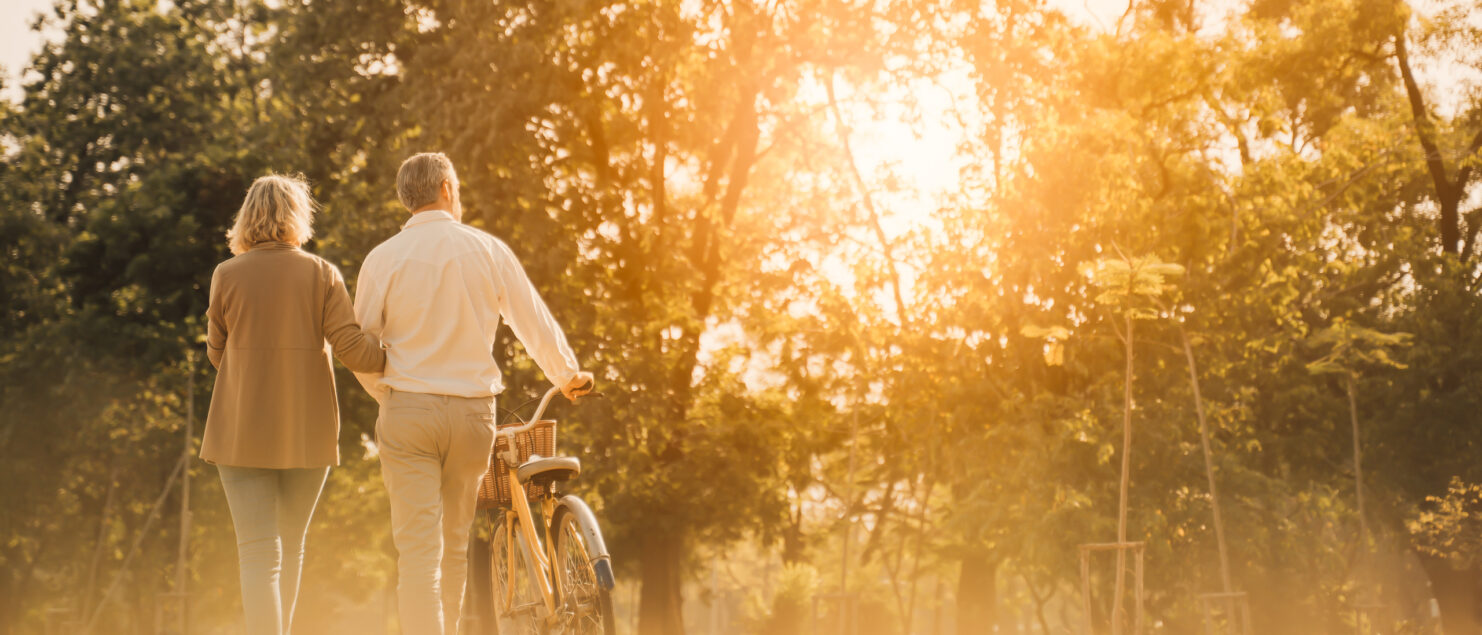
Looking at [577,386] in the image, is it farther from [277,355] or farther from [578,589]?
[277,355]

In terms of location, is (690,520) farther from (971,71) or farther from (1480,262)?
(1480,262)

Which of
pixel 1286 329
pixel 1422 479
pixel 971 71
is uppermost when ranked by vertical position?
pixel 971 71

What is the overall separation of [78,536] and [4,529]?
12.0 feet

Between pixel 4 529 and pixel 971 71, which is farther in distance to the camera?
pixel 4 529

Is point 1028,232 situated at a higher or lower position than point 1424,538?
higher

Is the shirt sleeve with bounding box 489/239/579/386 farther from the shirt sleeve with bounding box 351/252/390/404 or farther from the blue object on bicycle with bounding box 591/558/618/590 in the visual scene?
the blue object on bicycle with bounding box 591/558/618/590

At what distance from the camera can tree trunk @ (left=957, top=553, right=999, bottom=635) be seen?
91.0ft

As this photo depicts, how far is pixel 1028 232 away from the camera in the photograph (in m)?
19.5

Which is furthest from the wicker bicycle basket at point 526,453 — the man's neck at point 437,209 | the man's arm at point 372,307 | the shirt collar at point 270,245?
the shirt collar at point 270,245

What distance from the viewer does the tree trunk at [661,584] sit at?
22.5 metres

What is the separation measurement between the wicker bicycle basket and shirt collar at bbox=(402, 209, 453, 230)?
114 cm

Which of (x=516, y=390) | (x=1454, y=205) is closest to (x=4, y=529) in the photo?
(x=516, y=390)

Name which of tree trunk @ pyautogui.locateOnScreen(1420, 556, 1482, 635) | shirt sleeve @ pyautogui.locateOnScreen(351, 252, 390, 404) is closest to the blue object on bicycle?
shirt sleeve @ pyautogui.locateOnScreen(351, 252, 390, 404)

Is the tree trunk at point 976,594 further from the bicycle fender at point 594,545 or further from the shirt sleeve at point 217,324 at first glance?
the shirt sleeve at point 217,324
